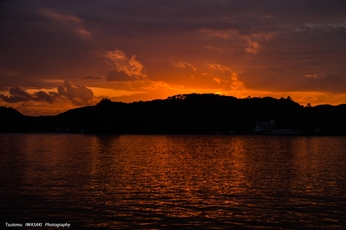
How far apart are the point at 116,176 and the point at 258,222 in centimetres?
2159

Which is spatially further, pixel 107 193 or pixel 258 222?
Result: pixel 107 193

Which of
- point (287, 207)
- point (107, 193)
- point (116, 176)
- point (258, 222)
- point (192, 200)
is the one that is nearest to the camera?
point (258, 222)

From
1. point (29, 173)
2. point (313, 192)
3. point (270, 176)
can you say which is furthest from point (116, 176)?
point (313, 192)

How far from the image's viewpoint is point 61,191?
32.9 metres

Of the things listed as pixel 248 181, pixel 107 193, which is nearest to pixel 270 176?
pixel 248 181

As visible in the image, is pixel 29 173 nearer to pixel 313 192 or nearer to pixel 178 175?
pixel 178 175

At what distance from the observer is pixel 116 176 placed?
42562mm

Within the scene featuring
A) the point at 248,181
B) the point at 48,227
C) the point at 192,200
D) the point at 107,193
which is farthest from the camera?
the point at 248,181

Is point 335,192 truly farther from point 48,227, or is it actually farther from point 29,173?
point 29,173

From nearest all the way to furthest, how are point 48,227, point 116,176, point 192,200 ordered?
point 48,227 → point 192,200 → point 116,176

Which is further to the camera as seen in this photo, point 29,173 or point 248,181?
point 29,173

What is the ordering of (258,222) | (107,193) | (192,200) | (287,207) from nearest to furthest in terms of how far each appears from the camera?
(258,222) < (287,207) < (192,200) < (107,193)

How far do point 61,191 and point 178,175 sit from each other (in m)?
15.2

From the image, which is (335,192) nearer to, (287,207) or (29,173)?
(287,207)
